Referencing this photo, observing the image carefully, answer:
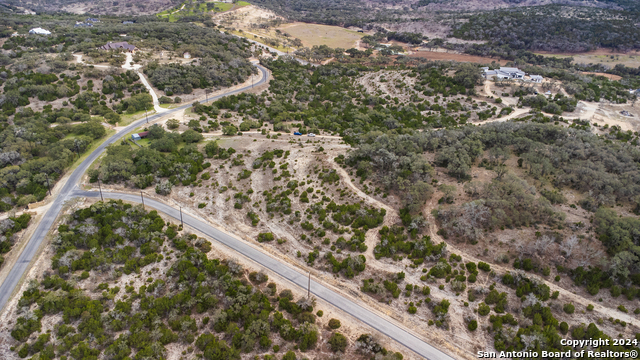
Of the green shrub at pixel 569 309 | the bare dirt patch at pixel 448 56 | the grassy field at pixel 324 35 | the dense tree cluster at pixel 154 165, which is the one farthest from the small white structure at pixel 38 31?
the green shrub at pixel 569 309

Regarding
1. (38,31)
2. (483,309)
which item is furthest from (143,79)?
(483,309)

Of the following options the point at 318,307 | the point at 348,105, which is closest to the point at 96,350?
the point at 318,307

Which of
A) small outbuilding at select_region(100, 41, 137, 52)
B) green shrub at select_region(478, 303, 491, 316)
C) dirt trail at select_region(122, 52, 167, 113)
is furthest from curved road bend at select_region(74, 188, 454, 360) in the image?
small outbuilding at select_region(100, 41, 137, 52)

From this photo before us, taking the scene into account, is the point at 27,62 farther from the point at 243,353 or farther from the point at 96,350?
the point at 243,353

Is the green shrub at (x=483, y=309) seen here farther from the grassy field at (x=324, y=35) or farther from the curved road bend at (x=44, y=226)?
the grassy field at (x=324, y=35)

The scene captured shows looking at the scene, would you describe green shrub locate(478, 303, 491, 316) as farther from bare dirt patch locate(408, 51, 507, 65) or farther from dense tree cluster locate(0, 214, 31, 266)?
bare dirt patch locate(408, 51, 507, 65)
